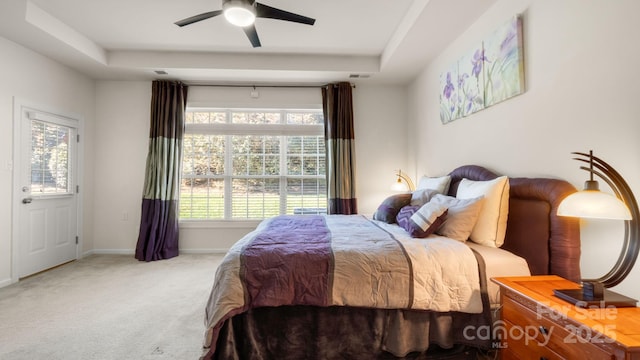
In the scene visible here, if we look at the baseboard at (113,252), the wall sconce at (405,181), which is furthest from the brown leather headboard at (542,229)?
the baseboard at (113,252)

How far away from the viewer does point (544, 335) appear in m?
1.20

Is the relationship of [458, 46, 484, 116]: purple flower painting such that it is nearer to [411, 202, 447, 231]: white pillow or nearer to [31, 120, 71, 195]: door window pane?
[411, 202, 447, 231]: white pillow

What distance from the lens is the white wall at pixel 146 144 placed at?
4.18m

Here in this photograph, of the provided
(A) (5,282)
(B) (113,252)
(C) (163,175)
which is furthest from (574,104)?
(B) (113,252)

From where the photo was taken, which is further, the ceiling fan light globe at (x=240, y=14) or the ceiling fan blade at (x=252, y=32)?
the ceiling fan blade at (x=252, y=32)

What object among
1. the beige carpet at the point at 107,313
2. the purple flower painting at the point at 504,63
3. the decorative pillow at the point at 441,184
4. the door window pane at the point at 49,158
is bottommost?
the beige carpet at the point at 107,313

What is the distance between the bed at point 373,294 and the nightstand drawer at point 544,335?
25 centimetres

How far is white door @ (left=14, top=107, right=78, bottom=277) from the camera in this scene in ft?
10.5

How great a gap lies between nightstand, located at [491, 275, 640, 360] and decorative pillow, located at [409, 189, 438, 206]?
1234mm

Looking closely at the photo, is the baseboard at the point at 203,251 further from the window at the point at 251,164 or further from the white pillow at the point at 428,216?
the white pillow at the point at 428,216

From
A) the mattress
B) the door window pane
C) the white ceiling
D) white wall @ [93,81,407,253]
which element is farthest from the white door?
the mattress

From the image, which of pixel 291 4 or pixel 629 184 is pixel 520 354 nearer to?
pixel 629 184

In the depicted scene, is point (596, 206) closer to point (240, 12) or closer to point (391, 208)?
point (391, 208)

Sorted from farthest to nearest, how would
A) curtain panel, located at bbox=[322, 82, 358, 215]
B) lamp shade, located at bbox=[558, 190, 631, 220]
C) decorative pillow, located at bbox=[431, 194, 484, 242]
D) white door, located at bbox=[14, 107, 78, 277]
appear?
curtain panel, located at bbox=[322, 82, 358, 215], white door, located at bbox=[14, 107, 78, 277], decorative pillow, located at bbox=[431, 194, 484, 242], lamp shade, located at bbox=[558, 190, 631, 220]
